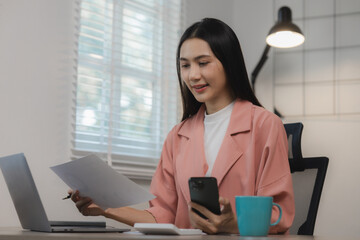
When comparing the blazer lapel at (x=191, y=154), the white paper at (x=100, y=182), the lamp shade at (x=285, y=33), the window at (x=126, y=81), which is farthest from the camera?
the lamp shade at (x=285, y=33)

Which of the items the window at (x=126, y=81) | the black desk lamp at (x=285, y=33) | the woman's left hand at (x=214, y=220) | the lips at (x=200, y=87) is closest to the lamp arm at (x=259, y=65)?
the black desk lamp at (x=285, y=33)

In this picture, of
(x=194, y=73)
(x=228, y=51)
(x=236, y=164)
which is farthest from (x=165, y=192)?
(x=228, y=51)

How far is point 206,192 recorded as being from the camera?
3.67ft

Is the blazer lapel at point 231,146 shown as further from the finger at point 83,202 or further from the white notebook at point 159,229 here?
the white notebook at point 159,229

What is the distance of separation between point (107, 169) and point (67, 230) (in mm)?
173

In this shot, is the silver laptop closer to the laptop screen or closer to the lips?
the laptop screen

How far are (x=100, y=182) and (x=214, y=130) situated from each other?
0.54 metres

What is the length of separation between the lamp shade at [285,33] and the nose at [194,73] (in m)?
1.33

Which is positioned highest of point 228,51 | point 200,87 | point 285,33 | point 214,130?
point 285,33

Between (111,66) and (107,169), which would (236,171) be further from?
(111,66)

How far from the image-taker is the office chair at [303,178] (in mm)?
1761

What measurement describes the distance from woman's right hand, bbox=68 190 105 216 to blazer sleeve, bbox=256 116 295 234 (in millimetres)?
481

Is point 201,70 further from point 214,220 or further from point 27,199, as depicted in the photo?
point 27,199

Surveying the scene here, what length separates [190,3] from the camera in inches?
119
